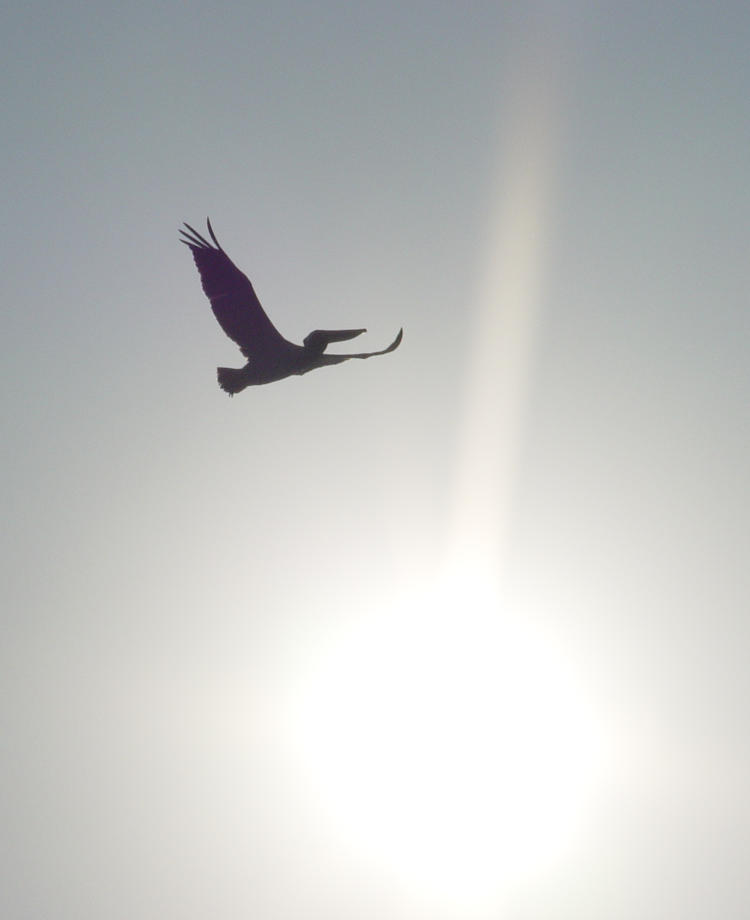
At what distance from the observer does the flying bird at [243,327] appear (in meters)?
12.8

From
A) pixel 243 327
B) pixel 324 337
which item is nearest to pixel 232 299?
pixel 243 327

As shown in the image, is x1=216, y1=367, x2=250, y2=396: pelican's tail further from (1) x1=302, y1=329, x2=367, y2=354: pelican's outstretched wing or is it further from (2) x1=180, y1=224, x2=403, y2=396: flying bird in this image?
(1) x1=302, y1=329, x2=367, y2=354: pelican's outstretched wing

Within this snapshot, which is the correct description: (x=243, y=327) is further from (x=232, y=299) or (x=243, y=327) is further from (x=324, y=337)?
(x=324, y=337)

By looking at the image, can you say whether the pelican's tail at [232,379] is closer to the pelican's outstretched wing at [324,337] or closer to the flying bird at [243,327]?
the flying bird at [243,327]

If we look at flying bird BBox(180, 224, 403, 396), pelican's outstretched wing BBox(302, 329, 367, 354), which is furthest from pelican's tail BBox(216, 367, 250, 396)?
pelican's outstretched wing BBox(302, 329, 367, 354)

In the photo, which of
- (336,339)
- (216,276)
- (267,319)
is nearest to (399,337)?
(336,339)

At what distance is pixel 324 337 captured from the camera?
12070 millimetres

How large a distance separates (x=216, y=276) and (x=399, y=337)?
3576 mm

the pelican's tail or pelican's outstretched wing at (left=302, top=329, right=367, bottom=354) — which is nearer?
pelican's outstretched wing at (left=302, top=329, right=367, bottom=354)

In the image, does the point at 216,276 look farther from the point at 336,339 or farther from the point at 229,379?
the point at 336,339

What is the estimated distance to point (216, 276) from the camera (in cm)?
1297

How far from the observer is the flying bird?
12812 mm

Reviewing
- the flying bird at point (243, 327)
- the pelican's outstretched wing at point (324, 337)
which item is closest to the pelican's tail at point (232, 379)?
the flying bird at point (243, 327)

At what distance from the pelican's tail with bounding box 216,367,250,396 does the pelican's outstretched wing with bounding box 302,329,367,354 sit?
1322mm
